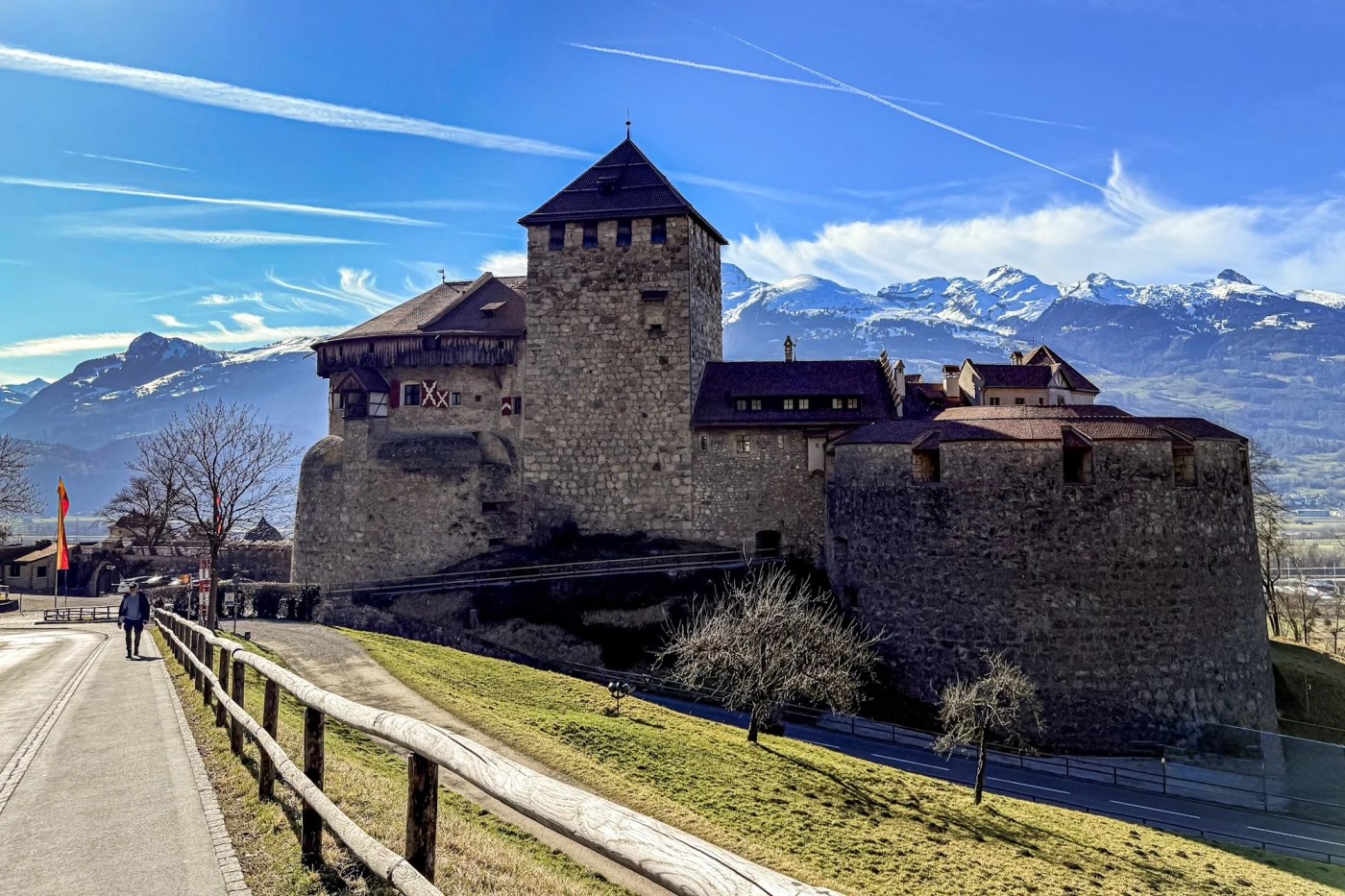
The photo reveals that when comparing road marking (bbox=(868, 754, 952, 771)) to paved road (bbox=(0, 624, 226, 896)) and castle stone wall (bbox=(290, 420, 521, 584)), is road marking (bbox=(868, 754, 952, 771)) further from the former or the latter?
paved road (bbox=(0, 624, 226, 896))

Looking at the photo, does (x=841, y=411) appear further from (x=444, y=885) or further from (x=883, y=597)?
(x=444, y=885)

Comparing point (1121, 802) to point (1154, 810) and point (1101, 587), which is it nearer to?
point (1154, 810)

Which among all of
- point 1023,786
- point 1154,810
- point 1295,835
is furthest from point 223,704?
point 1295,835

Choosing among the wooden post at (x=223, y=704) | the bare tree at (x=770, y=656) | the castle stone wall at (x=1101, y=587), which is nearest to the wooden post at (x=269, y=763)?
the wooden post at (x=223, y=704)

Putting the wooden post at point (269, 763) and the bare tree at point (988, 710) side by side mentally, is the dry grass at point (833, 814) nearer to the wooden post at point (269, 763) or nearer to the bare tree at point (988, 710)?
the bare tree at point (988, 710)

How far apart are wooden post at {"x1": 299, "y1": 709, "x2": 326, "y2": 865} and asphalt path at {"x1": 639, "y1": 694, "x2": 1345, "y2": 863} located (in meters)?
21.9

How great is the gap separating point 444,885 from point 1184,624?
29.5 m

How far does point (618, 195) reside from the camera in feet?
129

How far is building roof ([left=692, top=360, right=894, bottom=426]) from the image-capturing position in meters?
37.2

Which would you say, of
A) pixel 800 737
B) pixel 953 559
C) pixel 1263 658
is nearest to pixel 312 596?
pixel 800 737

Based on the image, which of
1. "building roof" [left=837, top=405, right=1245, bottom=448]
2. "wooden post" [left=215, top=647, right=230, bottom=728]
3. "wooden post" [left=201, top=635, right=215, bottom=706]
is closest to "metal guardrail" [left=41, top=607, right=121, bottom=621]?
"wooden post" [left=201, top=635, right=215, bottom=706]

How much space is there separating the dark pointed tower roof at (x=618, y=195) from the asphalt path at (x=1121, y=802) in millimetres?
22351

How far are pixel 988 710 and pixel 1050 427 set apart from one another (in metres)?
10.6

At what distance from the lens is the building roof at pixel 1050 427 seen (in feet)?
95.5
